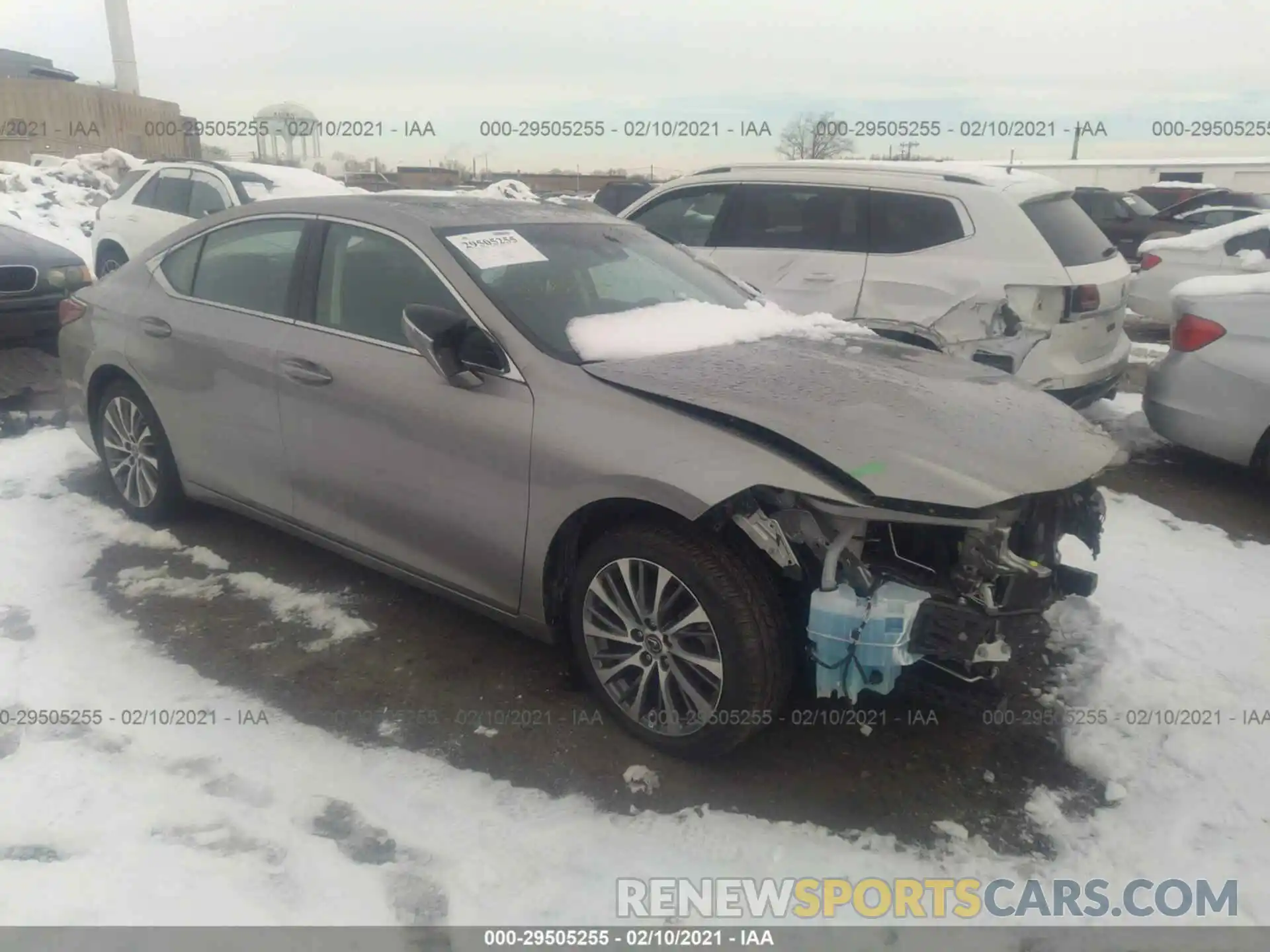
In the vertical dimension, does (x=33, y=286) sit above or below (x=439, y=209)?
below

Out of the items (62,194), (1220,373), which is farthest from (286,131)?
(1220,373)

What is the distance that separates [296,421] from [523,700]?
141cm

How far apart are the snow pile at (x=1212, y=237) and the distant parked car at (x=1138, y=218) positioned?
20.4ft

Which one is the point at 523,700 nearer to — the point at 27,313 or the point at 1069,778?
the point at 1069,778

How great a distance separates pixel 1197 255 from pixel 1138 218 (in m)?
8.20

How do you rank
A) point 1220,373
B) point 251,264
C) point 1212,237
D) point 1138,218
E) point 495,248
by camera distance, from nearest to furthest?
point 495,248 < point 251,264 < point 1220,373 < point 1212,237 < point 1138,218

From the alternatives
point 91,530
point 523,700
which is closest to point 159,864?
point 523,700

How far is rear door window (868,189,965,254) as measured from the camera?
580cm

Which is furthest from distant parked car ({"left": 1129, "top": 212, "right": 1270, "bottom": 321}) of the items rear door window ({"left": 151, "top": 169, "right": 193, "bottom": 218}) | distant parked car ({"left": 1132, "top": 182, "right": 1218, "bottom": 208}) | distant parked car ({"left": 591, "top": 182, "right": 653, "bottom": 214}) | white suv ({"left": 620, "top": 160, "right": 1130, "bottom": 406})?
distant parked car ({"left": 1132, "top": 182, "right": 1218, "bottom": 208})

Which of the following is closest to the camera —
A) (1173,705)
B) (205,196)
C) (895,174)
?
(1173,705)

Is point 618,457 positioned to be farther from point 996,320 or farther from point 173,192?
point 173,192

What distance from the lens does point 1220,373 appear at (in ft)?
16.6

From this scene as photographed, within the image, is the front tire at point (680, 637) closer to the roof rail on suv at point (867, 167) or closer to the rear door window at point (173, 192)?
the roof rail on suv at point (867, 167)

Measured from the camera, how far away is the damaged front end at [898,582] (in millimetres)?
2539
